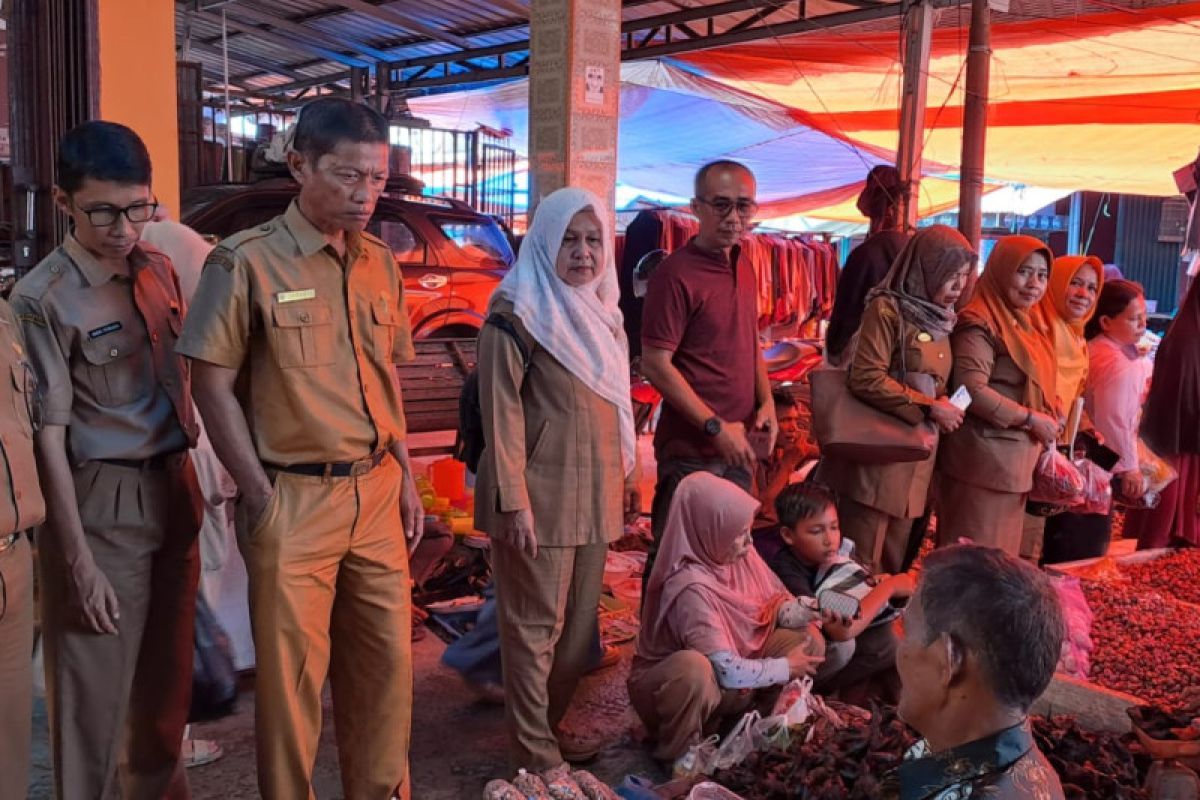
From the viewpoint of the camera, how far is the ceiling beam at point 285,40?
1170 centimetres

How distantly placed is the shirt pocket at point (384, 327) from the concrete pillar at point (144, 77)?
1.86 m

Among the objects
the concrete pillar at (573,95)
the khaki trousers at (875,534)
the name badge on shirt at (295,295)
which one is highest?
the concrete pillar at (573,95)

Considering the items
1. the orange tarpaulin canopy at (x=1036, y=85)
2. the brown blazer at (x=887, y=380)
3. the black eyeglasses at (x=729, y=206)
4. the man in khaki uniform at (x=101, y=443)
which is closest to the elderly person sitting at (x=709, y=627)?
the brown blazer at (x=887, y=380)

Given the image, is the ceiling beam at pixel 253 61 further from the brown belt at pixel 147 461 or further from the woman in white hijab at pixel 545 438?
the brown belt at pixel 147 461

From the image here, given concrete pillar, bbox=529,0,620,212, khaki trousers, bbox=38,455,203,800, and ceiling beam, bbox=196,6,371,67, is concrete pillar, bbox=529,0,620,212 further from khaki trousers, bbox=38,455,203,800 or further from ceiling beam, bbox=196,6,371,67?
ceiling beam, bbox=196,6,371,67

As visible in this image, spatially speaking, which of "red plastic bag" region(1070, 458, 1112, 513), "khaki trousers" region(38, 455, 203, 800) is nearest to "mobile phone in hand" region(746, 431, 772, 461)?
"red plastic bag" region(1070, 458, 1112, 513)

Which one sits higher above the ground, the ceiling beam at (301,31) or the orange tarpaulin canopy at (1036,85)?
the ceiling beam at (301,31)

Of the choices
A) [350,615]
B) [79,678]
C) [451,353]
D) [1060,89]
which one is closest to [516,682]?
[350,615]

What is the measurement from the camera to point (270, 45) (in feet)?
42.5

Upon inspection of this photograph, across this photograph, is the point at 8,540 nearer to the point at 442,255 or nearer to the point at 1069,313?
the point at 1069,313

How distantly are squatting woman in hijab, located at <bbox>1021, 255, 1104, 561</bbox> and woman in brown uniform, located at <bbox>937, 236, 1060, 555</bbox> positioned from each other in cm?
23

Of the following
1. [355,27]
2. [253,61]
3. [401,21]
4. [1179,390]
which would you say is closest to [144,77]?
[1179,390]

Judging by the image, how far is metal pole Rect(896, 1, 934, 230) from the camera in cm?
620

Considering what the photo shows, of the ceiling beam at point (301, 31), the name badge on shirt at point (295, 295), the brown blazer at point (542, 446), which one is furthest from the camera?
the ceiling beam at point (301, 31)
